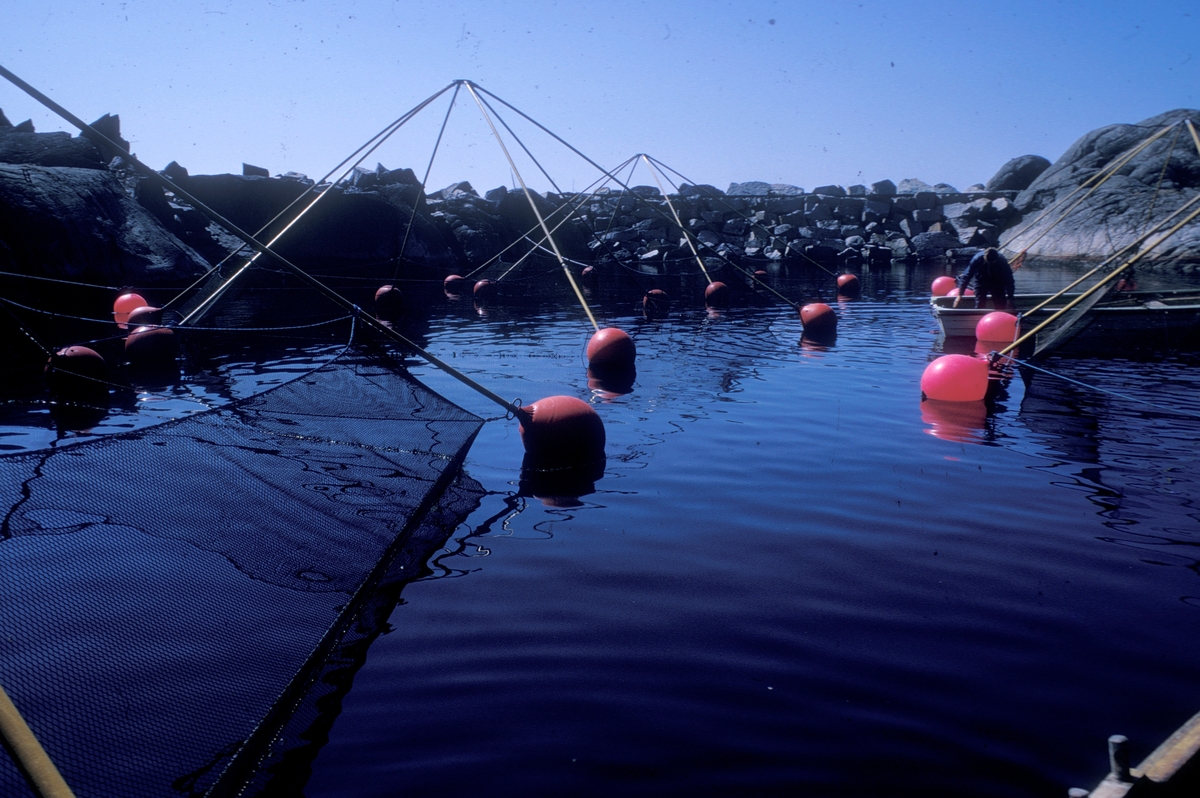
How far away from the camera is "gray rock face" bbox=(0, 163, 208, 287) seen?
22.1m

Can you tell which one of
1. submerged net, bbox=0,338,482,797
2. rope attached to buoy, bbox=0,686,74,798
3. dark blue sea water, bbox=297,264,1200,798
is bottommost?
dark blue sea water, bbox=297,264,1200,798

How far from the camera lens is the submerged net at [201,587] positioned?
3.83 m

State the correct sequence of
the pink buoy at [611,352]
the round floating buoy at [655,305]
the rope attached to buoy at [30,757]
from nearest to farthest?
1. the rope attached to buoy at [30,757]
2. the pink buoy at [611,352]
3. the round floating buoy at [655,305]

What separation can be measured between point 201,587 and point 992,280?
17074 mm

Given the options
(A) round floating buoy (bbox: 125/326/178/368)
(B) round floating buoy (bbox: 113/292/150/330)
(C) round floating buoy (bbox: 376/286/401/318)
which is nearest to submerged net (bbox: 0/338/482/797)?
(A) round floating buoy (bbox: 125/326/178/368)

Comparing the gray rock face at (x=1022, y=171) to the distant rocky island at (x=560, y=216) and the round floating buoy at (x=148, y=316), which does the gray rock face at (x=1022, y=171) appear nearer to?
the distant rocky island at (x=560, y=216)

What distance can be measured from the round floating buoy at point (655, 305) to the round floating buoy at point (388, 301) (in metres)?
7.63

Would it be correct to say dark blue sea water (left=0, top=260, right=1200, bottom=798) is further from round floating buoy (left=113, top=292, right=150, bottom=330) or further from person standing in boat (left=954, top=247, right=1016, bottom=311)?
round floating buoy (left=113, top=292, right=150, bottom=330)

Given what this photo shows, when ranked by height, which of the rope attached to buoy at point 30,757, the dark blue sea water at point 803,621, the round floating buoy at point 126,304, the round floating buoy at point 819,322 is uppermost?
the round floating buoy at point 126,304

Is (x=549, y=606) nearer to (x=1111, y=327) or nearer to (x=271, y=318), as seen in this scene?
(x=1111, y=327)

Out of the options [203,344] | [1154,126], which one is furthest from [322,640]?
[1154,126]

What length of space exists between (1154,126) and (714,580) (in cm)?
5622

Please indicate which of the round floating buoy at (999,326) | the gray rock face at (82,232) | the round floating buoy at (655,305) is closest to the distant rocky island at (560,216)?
the gray rock face at (82,232)

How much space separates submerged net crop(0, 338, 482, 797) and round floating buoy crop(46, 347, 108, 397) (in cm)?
590
